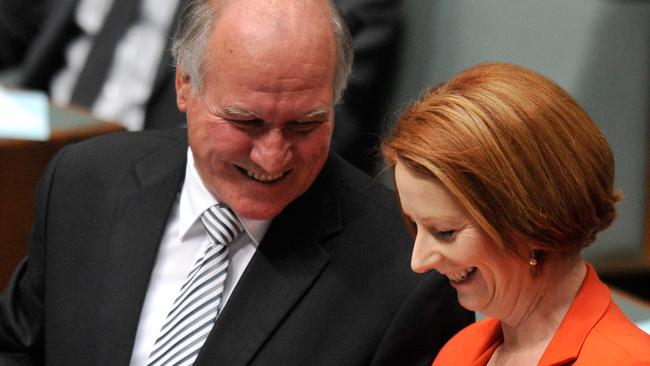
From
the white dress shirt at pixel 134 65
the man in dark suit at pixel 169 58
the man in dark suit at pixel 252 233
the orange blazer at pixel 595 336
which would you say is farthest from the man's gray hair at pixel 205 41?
the white dress shirt at pixel 134 65

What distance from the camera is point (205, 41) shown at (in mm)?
1674

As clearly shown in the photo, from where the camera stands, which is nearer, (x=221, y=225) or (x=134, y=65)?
(x=221, y=225)

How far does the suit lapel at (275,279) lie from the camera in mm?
1663

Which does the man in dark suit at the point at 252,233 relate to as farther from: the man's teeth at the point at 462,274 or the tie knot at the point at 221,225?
the man's teeth at the point at 462,274

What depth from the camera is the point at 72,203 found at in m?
1.89

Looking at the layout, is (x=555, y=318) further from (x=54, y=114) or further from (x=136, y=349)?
(x=54, y=114)

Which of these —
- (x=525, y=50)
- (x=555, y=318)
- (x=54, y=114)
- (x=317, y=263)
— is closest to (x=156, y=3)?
(x=54, y=114)

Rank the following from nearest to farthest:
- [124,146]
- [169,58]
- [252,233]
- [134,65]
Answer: [252,233], [124,146], [169,58], [134,65]

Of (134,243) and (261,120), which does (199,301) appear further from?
(261,120)

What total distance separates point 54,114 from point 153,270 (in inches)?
29.2

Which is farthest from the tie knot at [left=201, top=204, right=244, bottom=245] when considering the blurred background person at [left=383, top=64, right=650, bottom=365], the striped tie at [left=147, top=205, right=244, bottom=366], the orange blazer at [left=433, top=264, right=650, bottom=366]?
the orange blazer at [left=433, top=264, right=650, bottom=366]

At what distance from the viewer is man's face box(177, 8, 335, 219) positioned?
5.25 feet

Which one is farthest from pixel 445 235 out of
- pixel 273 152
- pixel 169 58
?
pixel 169 58

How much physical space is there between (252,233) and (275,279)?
0.26ft
